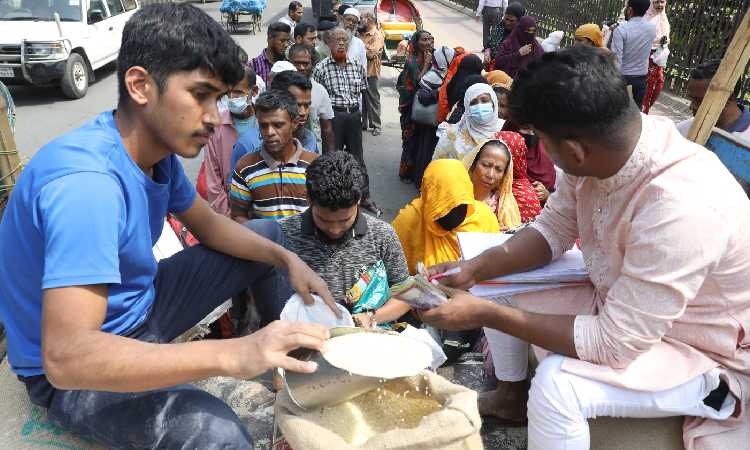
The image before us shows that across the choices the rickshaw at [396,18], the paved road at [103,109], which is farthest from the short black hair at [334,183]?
the rickshaw at [396,18]

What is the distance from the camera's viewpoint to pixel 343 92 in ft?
16.6

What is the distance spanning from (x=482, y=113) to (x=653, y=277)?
2508 mm

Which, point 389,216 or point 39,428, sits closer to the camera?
point 39,428

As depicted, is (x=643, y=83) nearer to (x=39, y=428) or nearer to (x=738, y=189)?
(x=738, y=189)

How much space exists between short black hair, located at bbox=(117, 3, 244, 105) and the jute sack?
93cm

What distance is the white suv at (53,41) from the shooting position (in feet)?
24.5

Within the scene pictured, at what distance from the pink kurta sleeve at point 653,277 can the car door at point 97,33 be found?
915 centimetres

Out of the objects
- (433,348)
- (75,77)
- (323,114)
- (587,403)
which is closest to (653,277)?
(587,403)

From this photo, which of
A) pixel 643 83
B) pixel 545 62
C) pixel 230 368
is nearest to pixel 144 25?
pixel 230 368

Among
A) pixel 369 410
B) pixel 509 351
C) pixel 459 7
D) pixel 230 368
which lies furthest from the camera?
pixel 459 7

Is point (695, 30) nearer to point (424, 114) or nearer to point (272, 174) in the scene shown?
point (424, 114)

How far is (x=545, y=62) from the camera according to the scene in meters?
1.52

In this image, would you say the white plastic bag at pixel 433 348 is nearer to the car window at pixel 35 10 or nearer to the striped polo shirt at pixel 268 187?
the striped polo shirt at pixel 268 187

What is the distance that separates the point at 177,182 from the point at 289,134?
4.22 feet
